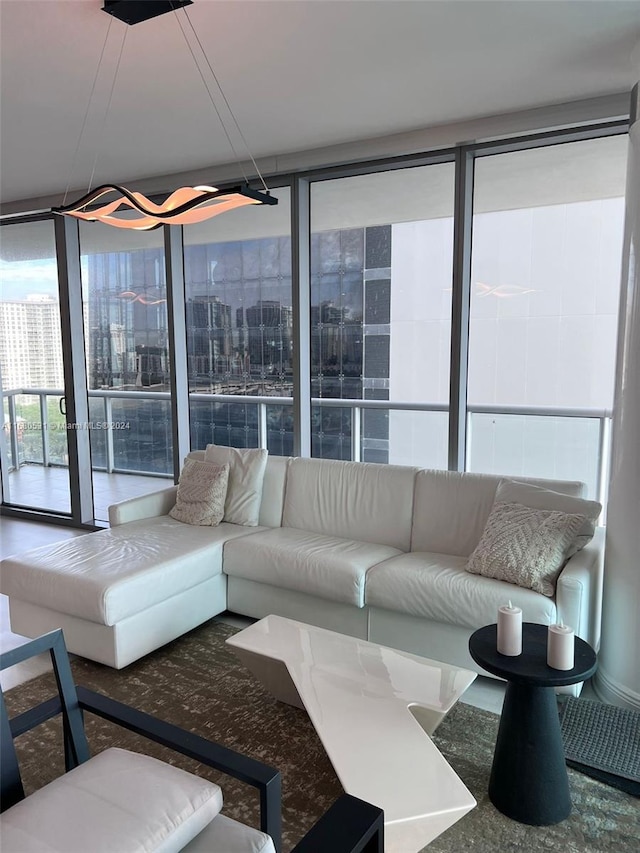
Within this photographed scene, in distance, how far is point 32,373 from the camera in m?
5.55

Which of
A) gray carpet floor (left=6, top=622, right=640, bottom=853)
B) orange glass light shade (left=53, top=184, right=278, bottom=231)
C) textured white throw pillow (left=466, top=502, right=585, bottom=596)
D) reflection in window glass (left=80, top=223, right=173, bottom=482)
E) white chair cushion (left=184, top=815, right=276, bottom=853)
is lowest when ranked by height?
gray carpet floor (left=6, top=622, right=640, bottom=853)

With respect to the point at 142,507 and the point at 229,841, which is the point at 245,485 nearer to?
the point at 142,507

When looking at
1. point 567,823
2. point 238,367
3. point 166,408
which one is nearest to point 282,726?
→ point 567,823

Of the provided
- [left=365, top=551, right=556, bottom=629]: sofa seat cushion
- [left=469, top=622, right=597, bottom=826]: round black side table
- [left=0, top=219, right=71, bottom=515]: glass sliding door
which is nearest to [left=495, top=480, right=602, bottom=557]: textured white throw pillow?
[left=365, top=551, right=556, bottom=629]: sofa seat cushion

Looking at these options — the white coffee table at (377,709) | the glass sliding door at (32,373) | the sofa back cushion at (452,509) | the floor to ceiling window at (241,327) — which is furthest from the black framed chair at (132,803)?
the glass sliding door at (32,373)

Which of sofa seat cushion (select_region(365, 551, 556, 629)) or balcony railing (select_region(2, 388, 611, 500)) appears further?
balcony railing (select_region(2, 388, 611, 500))

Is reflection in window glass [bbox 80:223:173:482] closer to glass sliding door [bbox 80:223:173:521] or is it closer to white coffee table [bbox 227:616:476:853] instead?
glass sliding door [bbox 80:223:173:521]

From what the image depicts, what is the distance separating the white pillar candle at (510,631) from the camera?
78.8 inches

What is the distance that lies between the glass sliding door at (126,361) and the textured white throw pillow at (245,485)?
127cm

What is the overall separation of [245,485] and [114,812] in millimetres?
2614

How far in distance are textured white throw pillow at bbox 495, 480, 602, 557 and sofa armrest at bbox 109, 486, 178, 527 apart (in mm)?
2071

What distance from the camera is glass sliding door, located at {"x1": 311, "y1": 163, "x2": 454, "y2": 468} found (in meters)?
3.98

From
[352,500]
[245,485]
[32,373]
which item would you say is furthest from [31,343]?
[352,500]

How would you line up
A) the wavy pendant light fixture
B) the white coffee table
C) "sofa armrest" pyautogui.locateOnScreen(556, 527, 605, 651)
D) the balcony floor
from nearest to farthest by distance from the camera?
the white coffee table → the wavy pendant light fixture → "sofa armrest" pyautogui.locateOnScreen(556, 527, 605, 651) → the balcony floor
